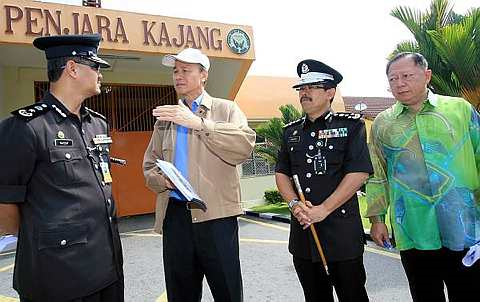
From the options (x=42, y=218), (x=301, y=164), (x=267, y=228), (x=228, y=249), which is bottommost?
(x=267, y=228)

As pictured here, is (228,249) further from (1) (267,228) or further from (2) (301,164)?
(1) (267,228)

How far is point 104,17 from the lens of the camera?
715cm

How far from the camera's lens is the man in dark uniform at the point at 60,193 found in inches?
64.9

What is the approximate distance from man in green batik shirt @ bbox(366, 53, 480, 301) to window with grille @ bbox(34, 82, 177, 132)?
28.1 ft

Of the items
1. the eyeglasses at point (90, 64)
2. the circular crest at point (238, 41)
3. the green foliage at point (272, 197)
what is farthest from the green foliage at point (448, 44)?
the green foliage at point (272, 197)

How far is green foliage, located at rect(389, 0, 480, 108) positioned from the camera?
5152 millimetres

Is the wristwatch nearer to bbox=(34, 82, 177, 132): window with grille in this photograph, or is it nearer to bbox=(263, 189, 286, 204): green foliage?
bbox=(34, 82, 177, 132): window with grille

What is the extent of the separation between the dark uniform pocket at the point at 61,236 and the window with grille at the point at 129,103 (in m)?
8.45

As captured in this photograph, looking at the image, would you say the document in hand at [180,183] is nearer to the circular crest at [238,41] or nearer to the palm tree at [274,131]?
the circular crest at [238,41]

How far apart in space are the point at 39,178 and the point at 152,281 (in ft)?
10.2

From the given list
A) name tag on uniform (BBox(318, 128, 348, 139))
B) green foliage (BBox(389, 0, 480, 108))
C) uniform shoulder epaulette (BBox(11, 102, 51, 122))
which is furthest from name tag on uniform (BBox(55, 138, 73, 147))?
green foliage (BBox(389, 0, 480, 108))

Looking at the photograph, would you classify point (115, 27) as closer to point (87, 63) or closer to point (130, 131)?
point (130, 131)

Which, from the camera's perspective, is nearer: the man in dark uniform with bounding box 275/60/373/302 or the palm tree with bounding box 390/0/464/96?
the man in dark uniform with bounding box 275/60/373/302

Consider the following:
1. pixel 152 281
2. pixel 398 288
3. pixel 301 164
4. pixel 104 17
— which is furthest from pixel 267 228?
pixel 301 164
